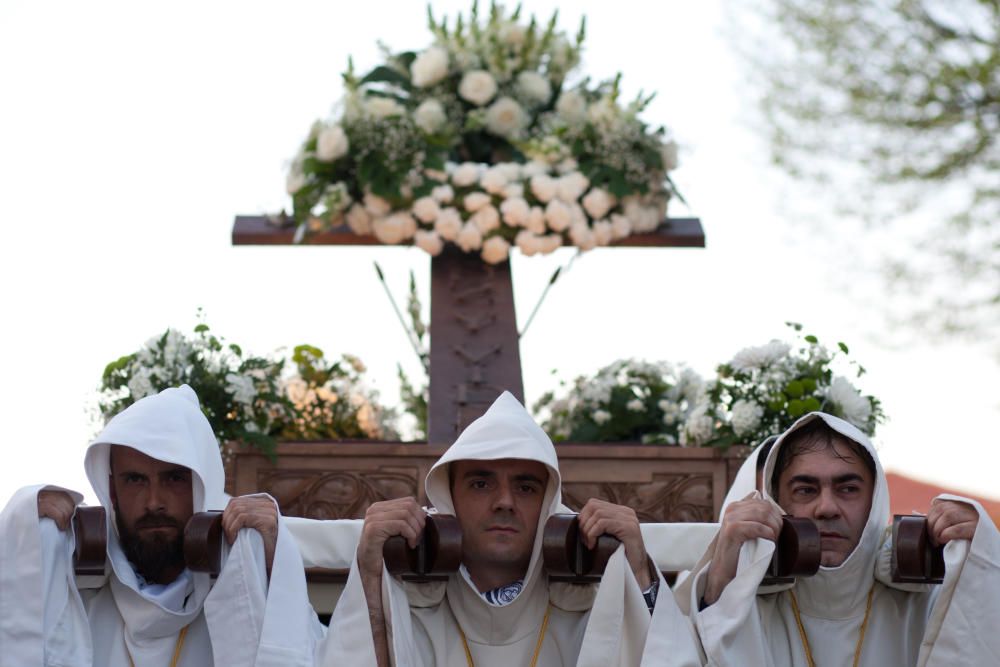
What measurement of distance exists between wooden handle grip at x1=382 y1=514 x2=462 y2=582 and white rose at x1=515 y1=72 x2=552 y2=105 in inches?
150

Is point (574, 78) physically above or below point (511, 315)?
above

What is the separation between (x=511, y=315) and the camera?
802 cm

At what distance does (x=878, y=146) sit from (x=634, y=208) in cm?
400

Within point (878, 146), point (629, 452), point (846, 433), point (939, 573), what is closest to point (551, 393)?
point (629, 452)

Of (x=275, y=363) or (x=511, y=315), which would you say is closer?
(x=275, y=363)

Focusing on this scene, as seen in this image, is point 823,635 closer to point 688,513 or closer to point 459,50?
point 688,513

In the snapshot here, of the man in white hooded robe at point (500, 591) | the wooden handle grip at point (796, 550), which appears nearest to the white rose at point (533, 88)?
the man in white hooded robe at point (500, 591)

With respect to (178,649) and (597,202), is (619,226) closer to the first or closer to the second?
(597,202)

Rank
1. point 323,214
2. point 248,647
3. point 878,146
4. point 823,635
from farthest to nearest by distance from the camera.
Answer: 1. point 878,146
2. point 323,214
3. point 823,635
4. point 248,647

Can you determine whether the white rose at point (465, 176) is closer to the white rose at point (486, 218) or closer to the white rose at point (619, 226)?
the white rose at point (486, 218)

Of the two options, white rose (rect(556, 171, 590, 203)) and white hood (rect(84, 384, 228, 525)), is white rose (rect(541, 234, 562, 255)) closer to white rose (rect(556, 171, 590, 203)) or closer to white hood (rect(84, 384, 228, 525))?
white rose (rect(556, 171, 590, 203))

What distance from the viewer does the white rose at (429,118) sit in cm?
809

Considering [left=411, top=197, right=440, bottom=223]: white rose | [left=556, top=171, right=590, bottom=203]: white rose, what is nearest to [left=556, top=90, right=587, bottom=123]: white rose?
[left=556, top=171, right=590, bottom=203]: white rose

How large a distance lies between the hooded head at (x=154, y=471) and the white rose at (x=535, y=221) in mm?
2731
